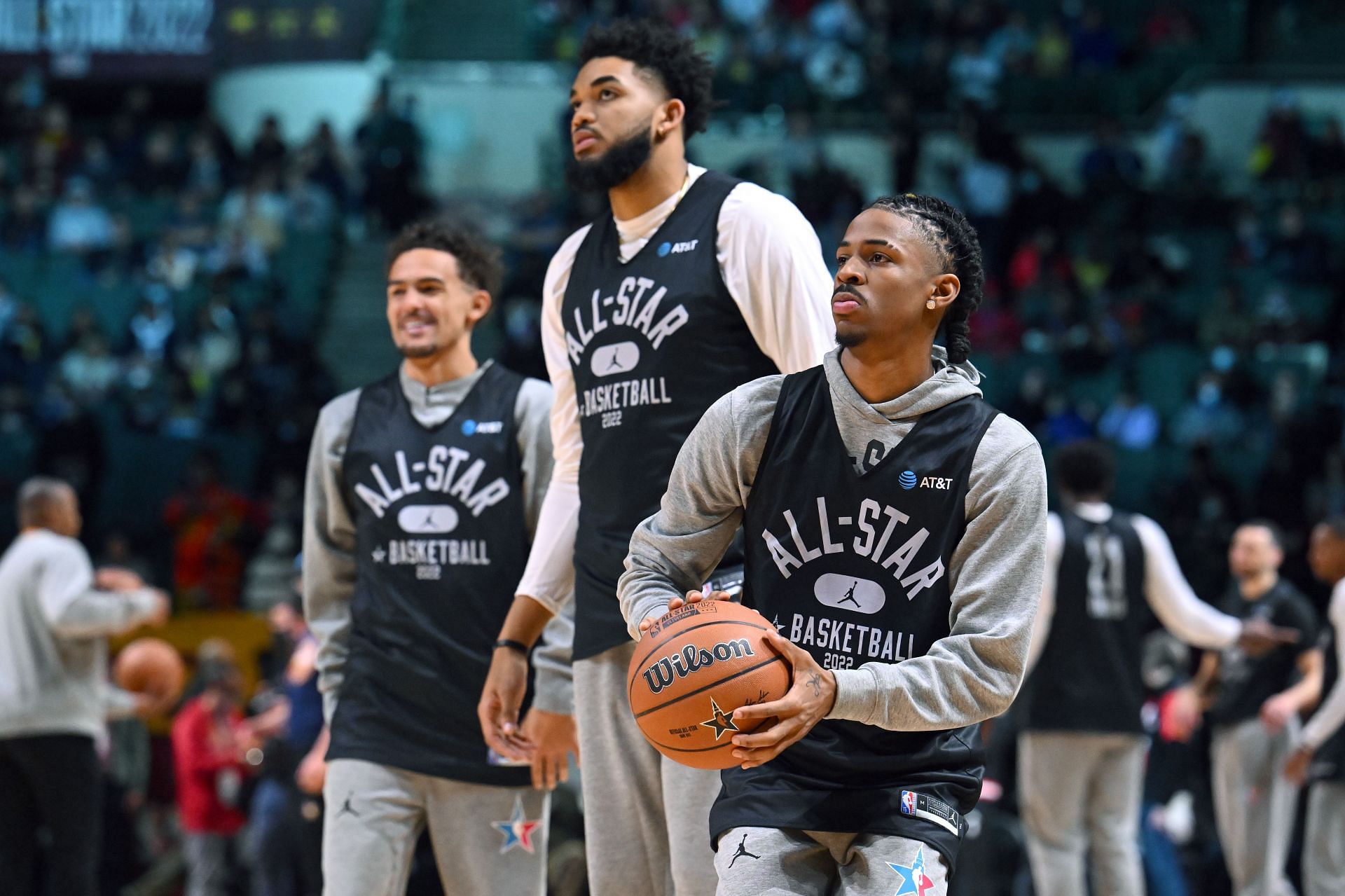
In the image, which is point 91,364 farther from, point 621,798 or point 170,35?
point 621,798

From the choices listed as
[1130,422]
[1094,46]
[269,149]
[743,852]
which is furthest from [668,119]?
[1094,46]

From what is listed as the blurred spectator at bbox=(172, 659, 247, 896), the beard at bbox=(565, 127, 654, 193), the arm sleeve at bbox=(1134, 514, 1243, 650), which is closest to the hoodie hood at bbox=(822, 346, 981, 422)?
the beard at bbox=(565, 127, 654, 193)

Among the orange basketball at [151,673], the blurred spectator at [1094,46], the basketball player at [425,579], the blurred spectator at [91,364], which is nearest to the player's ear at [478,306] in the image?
the basketball player at [425,579]

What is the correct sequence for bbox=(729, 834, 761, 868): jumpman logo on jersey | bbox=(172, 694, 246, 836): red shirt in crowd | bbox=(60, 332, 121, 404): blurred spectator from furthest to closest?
bbox=(60, 332, 121, 404): blurred spectator → bbox=(172, 694, 246, 836): red shirt in crowd → bbox=(729, 834, 761, 868): jumpman logo on jersey

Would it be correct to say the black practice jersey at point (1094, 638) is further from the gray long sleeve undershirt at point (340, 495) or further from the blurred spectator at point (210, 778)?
the blurred spectator at point (210, 778)

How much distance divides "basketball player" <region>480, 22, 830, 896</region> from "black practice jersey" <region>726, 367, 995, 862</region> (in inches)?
17.9

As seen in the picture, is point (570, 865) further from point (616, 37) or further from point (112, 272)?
point (112, 272)

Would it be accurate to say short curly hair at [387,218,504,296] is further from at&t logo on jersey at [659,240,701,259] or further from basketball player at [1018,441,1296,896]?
basketball player at [1018,441,1296,896]

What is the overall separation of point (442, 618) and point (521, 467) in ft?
1.54

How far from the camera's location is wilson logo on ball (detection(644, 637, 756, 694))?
2850 millimetres

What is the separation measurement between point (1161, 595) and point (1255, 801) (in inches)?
63.0

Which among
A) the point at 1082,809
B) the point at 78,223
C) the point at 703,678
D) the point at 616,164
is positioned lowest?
the point at 1082,809

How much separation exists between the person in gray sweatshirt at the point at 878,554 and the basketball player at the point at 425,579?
1118 mm

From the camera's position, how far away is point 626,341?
382cm
